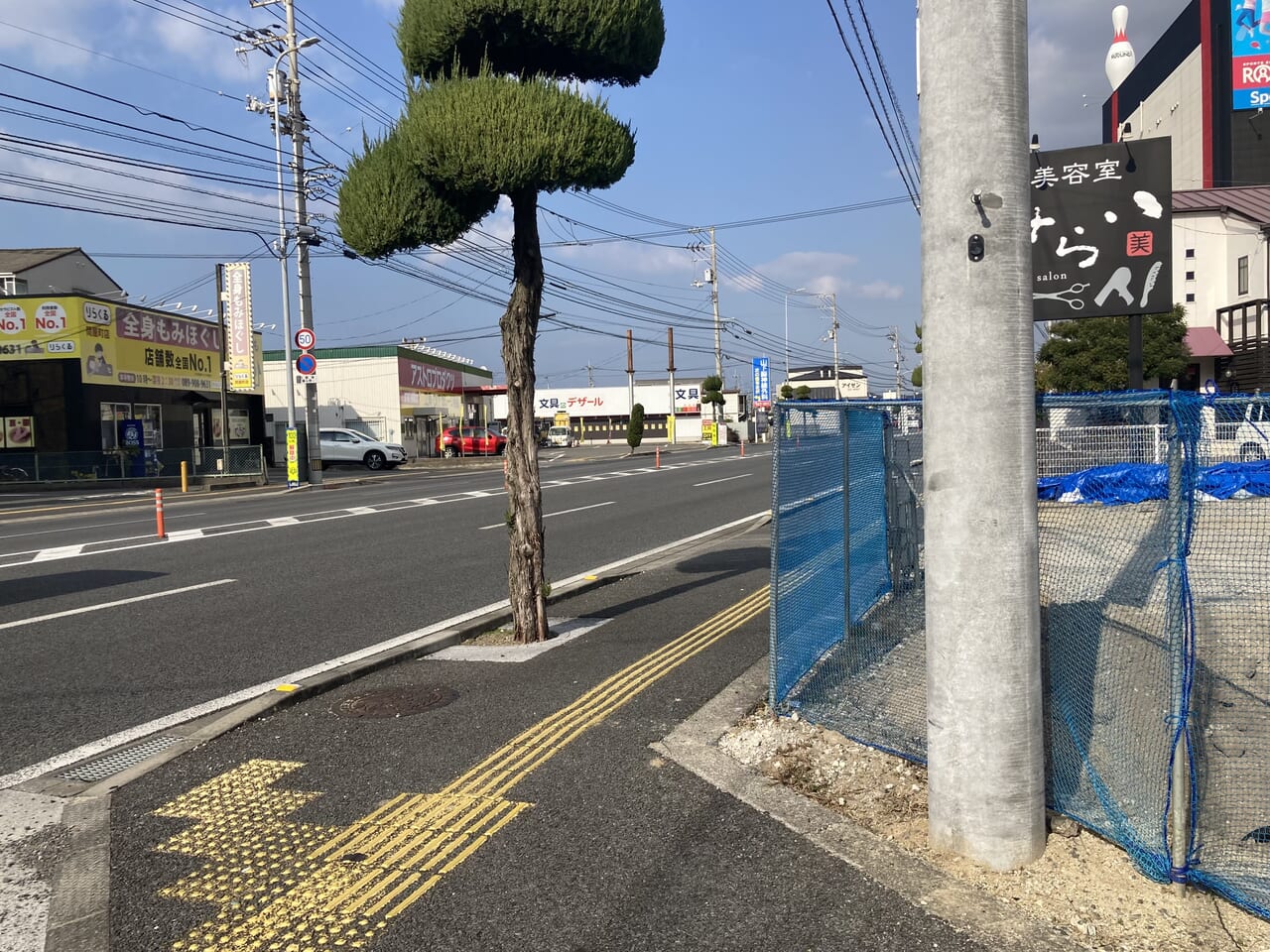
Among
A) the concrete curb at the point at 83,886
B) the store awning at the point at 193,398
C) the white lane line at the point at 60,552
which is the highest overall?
the store awning at the point at 193,398

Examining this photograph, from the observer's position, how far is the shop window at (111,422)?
110 feet

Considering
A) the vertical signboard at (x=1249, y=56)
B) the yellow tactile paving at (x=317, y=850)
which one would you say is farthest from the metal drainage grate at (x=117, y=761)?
the vertical signboard at (x=1249, y=56)

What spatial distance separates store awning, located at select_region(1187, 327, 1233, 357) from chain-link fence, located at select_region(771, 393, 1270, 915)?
27460 millimetres

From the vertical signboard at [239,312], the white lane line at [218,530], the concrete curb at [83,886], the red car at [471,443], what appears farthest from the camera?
the red car at [471,443]

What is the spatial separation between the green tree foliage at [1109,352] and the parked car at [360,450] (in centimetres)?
2638

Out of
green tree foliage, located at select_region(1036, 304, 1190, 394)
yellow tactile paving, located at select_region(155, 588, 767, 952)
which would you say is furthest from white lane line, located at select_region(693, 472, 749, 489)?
yellow tactile paving, located at select_region(155, 588, 767, 952)

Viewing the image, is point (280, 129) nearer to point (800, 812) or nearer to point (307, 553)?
point (307, 553)

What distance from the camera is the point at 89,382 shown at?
32.4 meters

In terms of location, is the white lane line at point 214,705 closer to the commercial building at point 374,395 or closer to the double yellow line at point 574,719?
the double yellow line at point 574,719

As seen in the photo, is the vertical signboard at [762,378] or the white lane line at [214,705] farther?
the vertical signboard at [762,378]

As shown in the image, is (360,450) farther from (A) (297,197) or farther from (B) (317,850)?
(B) (317,850)

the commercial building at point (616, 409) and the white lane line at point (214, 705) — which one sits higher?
the commercial building at point (616, 409)

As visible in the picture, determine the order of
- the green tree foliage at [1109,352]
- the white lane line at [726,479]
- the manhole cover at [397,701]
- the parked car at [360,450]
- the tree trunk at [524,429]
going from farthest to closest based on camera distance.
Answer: the parked car at [360,450] → the green tree foliage at [1109,352] → the white lane line at [726,479] → the tree trunk at [524,429] → the manhole cover at [397,701]

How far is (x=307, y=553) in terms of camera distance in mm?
13156
